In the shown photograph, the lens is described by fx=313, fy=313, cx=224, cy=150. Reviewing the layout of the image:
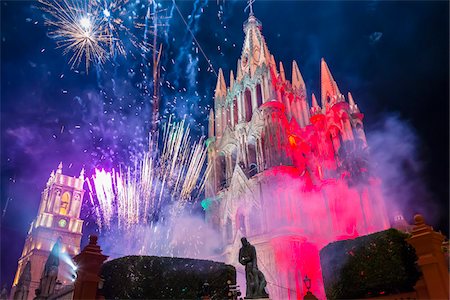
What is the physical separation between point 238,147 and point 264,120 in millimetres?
4522

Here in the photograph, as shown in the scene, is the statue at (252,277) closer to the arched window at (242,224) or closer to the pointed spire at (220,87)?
the arched window at (242,224)

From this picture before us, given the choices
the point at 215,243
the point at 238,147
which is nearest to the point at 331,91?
the point at 238,147

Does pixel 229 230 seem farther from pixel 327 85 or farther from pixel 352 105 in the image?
pixel 327 85

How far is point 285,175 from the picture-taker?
30.7 m

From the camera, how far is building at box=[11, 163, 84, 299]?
46625 millimetres

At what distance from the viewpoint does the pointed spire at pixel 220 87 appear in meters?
43.3

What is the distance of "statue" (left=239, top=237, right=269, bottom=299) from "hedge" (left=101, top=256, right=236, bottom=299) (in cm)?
288

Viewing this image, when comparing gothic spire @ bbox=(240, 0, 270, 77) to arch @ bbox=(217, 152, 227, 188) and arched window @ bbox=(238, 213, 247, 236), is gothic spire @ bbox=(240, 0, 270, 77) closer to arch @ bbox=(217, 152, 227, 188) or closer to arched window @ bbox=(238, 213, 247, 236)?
arch @ bbox=(217, 152, 227, 188)

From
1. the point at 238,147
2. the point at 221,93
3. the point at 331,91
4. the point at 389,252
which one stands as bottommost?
the point at 389,252

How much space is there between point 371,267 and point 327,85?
31.5 meters

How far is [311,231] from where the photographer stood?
29891 mm

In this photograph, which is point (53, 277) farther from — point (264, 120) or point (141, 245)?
point (264, 120)

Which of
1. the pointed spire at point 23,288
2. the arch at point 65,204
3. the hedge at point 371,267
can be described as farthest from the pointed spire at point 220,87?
the arch at point 65,204

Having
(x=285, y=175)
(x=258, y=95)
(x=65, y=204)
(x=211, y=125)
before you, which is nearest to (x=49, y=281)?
(x=285, y=175)
